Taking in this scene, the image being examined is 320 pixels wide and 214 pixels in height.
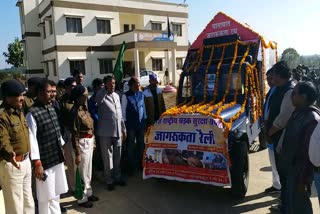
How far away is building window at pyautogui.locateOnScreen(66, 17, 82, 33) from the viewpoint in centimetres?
2578

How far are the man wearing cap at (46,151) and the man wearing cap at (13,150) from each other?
146 mm

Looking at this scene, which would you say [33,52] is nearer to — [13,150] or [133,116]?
[133,116]

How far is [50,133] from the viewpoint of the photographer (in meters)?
3.68

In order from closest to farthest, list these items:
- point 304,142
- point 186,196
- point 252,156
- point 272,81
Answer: point 304,142, point 272,81, point 186,196, point 252,156

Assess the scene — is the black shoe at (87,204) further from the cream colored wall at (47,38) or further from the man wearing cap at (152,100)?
the cream colored wall at (47,38)

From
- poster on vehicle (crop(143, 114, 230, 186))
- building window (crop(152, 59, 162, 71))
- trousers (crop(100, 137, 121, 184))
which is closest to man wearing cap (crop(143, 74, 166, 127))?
trousers (crop(100, 137, 121, 184))

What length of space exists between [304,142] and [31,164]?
300cm

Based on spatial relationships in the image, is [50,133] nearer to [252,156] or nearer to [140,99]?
[140,99]

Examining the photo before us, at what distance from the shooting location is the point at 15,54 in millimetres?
42625

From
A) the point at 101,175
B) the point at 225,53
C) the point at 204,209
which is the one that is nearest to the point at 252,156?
the point at 225,53

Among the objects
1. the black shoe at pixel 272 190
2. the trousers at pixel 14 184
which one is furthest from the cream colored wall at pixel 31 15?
the black shoe at pixel 272 190

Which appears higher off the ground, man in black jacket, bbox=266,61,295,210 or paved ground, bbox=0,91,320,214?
man in black jacket, bbox=266,61,295,210

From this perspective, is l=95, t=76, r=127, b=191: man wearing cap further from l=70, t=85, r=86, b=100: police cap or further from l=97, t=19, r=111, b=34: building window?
l=97, t=19, r=111, b=34: building window

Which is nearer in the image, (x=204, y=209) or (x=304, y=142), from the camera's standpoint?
(x=304, y=142)
